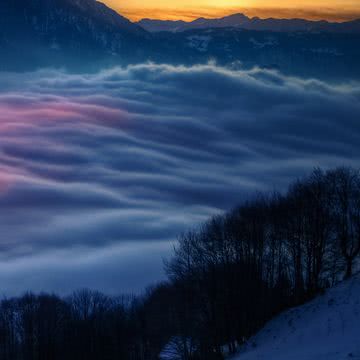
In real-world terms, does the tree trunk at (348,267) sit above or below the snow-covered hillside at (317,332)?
above

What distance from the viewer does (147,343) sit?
63625 millimetres

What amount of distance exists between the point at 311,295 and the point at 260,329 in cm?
463

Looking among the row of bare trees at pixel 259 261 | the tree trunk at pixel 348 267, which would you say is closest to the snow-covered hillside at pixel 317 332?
the row of bare trees at pixel 259 261

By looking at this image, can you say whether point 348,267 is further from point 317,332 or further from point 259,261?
point 317,332

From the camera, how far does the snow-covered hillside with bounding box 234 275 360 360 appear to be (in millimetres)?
26516

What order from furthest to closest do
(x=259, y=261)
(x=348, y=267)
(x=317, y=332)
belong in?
(x=259, y=261) < (x=348, y=267) < (x=317, y=332)

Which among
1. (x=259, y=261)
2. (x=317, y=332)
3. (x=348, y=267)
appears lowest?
(x=317, y=332)

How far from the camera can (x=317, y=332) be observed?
3184cm

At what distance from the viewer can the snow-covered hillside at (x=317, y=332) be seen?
26516mm

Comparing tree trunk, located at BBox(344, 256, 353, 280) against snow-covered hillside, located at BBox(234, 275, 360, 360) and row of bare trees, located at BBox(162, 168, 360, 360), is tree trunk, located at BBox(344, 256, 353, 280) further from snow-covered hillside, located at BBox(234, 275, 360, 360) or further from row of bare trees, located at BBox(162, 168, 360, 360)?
snow-covered hillside, located at BBox(234, 275, 360, 360)

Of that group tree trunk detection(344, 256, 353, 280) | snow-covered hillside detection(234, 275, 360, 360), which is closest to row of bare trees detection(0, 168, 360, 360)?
tree trunk detection(344, 256, 353, 280)

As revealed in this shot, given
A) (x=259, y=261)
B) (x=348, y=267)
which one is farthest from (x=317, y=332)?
(x=259, y=261)

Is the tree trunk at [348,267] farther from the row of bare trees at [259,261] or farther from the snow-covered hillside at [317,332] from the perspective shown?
the snow-covered hillside at [317,332]

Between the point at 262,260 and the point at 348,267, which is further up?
the point at 262,260
